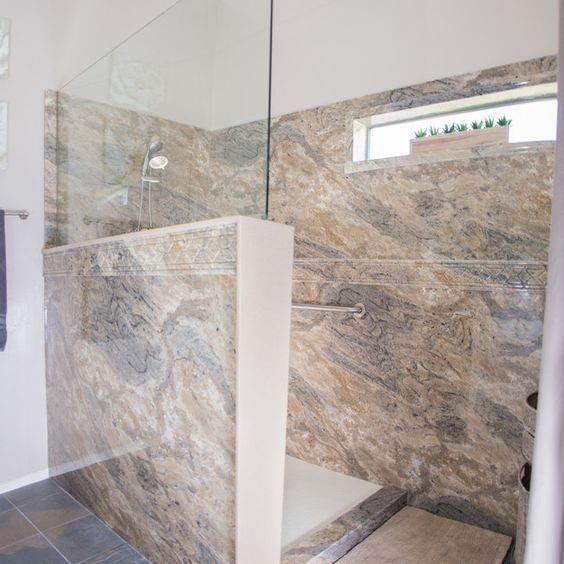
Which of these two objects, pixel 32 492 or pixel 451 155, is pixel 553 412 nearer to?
pixel 451 155

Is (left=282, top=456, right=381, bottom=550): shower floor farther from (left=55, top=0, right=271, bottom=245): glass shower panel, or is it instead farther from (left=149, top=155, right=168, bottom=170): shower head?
(left=149, top=155, right=168, bottom=170): shower head

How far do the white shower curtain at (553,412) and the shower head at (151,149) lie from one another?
1309mm

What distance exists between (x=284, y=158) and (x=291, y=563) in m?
1.87

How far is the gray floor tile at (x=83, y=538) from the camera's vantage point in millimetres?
1794

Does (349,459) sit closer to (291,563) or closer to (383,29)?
(291,563)

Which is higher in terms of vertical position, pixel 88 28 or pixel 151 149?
pixel 88 28

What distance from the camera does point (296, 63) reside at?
2420mm

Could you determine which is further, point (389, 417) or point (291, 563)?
point (389, 417)

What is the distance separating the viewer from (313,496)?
2037 mm

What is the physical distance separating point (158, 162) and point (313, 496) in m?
1.53

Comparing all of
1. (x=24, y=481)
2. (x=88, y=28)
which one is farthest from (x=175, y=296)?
(x=88, y=28)

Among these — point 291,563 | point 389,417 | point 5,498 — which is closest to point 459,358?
point 389,417

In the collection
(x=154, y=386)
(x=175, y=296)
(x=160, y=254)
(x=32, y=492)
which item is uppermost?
(x=160, y=254)

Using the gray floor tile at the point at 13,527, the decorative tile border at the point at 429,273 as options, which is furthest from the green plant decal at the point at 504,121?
the gray floor tile at the point at 13,527
